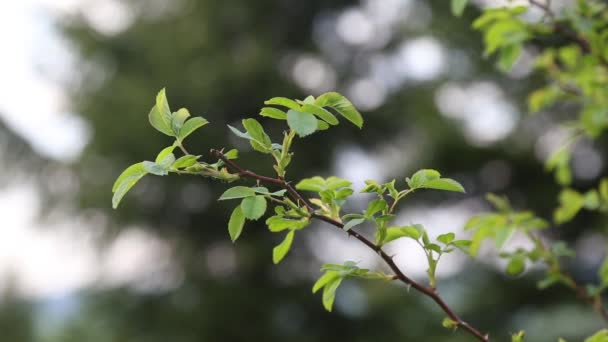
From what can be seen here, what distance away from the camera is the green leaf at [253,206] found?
0.40m

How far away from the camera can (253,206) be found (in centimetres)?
41

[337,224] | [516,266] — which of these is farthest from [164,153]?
[516,266]

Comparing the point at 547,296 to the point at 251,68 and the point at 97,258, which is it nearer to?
the point at 251,68

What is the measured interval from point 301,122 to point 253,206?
66 millimetres

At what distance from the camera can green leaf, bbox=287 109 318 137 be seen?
380mm

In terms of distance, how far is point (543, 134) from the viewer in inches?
181

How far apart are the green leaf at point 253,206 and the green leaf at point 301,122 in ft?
0.19

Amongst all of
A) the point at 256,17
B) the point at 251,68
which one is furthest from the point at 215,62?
the point at 256,17

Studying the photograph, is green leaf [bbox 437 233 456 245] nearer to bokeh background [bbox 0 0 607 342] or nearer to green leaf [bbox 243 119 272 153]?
green leaf [bbox 243 119 272 153]

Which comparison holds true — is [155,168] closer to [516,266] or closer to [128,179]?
[128,179]

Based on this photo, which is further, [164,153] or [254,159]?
[254,159]

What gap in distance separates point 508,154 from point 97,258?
306 centimetres

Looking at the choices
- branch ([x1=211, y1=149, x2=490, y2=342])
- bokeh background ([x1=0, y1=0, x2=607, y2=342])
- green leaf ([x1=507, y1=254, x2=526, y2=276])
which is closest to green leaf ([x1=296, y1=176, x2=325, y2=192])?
branch ([x1=211, y1=149, x2=490, y2=342])

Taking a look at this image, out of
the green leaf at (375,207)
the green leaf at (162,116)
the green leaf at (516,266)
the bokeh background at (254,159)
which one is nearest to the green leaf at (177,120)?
the green leaf at (162,116)
